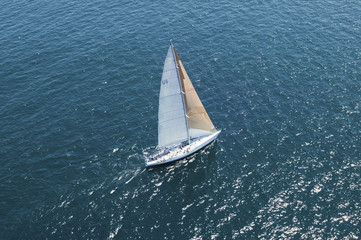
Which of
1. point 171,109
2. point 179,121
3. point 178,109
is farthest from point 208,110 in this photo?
point 171,109

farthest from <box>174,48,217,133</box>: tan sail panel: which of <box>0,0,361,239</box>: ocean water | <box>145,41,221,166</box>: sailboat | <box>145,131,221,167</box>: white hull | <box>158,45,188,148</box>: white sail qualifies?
<box>0,0,361,239</box>: ocean water

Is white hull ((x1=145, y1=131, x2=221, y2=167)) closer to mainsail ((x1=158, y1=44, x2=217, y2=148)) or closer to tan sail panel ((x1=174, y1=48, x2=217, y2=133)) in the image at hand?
mainsail ((x1=158, y1=44, x2=217, y2=148))

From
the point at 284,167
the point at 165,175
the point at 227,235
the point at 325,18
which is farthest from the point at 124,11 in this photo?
the point at 227,235

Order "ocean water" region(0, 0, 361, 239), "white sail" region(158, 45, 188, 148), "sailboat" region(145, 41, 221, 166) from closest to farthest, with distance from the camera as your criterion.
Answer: "ocean water" region(0, 0, 361, 239)
"white sail" region(158, 45, 188, 148)
"sailboat" region(145, 41, 221, 166)

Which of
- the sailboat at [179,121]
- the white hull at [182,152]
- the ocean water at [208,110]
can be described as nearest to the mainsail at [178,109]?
the sailboat at [179,121]

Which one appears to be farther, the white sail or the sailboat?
the sailboat

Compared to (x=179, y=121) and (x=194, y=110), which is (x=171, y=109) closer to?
(x=179, y=121)

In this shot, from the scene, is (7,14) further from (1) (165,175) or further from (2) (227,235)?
(2) (227,235)

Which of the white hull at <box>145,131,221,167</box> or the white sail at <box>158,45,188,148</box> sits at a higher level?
the white sail at <box>158,45,188,148</box>

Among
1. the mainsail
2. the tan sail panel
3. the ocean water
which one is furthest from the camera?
the tan sail panel
